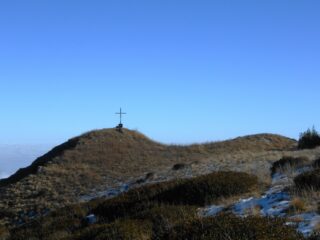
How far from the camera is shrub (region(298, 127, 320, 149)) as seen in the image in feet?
114

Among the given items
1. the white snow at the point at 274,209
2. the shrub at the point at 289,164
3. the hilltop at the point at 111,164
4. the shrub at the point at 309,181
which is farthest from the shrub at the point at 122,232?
the shrub at the point at 289,164

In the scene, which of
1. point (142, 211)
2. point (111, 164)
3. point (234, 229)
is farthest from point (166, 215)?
point (111, 164)

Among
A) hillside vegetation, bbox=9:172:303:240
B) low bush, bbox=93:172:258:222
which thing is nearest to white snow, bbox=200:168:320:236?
hillside vegetation, bbox=9:172:303:240

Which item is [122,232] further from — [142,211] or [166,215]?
[142,211]

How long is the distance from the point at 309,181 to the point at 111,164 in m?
23.2

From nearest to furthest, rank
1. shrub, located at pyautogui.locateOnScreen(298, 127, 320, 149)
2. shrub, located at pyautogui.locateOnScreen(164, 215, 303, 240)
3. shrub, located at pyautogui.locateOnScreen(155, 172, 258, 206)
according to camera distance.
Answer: shrub, located at pyautogui.locateOnScreen(164, 215, 303, 240) < shrub, located at pyautogui.locateOnScreen(155, 172, 258, 206) < shrub, located at pyautogui.locateOnScreen(298, 127, 320, 149)

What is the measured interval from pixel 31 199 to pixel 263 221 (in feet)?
66.2

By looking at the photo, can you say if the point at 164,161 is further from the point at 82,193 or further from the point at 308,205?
the point at 308,205

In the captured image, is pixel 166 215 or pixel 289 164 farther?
pixel 289 164

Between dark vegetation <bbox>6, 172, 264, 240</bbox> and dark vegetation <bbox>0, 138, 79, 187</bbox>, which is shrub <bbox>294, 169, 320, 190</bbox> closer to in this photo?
dark vegetation <bbox>6, 172, 264, 240</bbox>

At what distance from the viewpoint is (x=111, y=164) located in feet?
115

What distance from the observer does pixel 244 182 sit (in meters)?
15.6

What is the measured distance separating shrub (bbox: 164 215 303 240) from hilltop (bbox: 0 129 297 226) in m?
9.28

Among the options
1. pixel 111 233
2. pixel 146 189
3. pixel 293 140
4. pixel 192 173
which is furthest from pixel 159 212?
pixel 293 140
